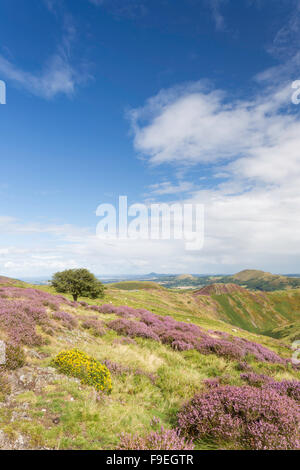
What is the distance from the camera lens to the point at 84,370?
8.25m

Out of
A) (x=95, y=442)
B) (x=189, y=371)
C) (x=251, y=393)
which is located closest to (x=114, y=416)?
(x=95, y=442)

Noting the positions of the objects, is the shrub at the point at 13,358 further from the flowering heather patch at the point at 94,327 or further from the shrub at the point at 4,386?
the flowering heather patch at the point at 94,327

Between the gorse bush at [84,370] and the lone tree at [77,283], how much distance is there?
3284cm

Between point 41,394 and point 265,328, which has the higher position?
point 41,394

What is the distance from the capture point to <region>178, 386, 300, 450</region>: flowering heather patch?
15.8ft

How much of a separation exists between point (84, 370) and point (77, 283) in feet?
111

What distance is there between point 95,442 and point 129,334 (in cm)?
1233

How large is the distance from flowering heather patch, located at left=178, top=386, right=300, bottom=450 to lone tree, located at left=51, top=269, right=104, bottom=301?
120 feet

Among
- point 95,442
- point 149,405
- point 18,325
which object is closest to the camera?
point 95,442

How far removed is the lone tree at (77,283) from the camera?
39.8 meters

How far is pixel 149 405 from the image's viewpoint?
25.4 feet

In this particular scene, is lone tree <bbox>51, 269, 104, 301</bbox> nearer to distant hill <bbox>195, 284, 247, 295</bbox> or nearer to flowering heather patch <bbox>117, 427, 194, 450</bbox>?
flowering heather patch <bbox>117, 427, 194, 450</bbox>

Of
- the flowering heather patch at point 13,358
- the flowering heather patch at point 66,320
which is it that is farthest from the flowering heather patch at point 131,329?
the flowering heather patch at point 13,358
